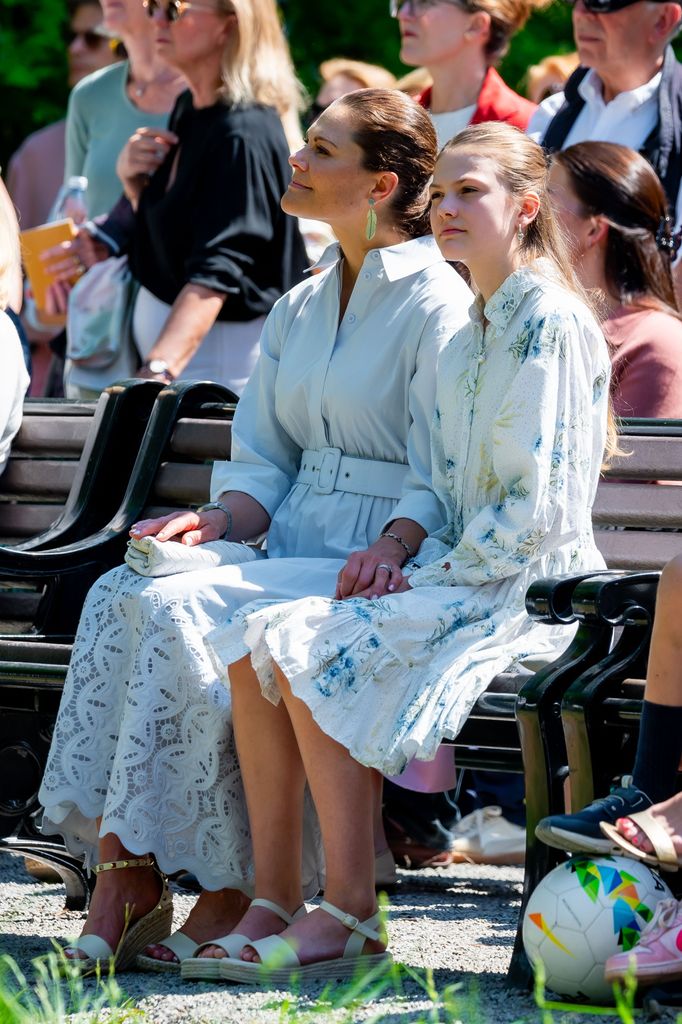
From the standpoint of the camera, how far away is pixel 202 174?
227 inches

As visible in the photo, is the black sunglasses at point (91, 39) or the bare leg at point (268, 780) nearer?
the bare leg at point (268, 780)

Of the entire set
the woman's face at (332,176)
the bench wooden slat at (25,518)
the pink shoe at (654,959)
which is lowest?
the bench wooden slat at (25,518)

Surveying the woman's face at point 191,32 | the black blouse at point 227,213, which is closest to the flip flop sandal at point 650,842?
the black blouse at point 227,213

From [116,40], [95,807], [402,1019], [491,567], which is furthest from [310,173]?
[116,40]

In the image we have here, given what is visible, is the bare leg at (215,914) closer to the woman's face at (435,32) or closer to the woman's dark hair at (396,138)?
the woman's dark hair at (396,138)

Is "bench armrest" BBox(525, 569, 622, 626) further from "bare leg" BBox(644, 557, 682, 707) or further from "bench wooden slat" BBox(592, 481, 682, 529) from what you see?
"bench wooden slat" BBox(592, 481, 682, 529)

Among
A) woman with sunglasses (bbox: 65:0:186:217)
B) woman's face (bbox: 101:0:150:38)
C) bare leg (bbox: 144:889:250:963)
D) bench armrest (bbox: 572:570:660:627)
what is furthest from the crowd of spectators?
woman with sunglasses (bbox: 65:0:186:217)

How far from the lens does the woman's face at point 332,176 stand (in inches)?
167

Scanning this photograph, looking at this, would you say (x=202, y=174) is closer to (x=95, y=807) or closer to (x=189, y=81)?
(x=189, y=81)

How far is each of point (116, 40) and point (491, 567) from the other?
4350 mm

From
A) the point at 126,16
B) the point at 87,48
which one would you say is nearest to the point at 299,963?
the point at 126,16

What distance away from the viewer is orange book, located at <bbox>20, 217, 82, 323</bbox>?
20.6 ft

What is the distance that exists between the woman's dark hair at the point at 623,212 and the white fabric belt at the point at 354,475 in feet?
4.01

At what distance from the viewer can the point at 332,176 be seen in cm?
425
